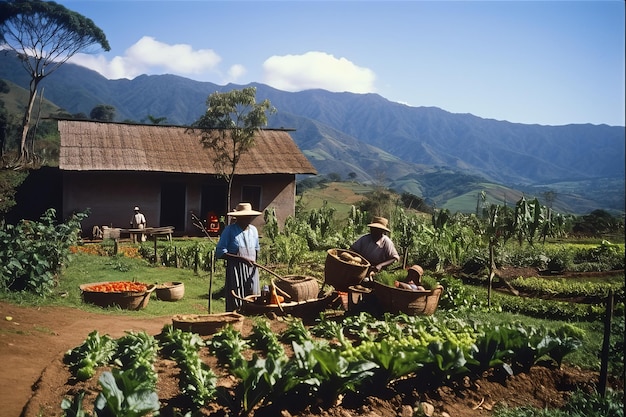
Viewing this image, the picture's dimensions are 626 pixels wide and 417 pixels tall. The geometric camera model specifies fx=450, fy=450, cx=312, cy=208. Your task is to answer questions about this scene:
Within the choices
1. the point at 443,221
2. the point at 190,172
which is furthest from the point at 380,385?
the point at 190,172

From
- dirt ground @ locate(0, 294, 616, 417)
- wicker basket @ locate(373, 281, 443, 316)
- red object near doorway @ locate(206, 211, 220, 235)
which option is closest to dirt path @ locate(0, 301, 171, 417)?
dirt ground @ locate(0, 294, 616, 417)

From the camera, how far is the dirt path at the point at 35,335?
4.18 meters

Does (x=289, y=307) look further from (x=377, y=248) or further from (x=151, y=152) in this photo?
(x=151, y=152)

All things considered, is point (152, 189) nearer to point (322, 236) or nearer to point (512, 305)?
point (322, 236)

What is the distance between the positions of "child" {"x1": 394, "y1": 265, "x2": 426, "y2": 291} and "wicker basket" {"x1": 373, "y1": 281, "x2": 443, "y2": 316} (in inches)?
5.9

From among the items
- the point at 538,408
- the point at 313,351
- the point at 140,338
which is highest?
the point at 313,351

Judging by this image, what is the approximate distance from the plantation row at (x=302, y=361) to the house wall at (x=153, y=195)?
12.2 meters

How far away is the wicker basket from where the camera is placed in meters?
6.21

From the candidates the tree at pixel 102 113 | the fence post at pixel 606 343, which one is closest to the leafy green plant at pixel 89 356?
the fence post at pixel 606 343

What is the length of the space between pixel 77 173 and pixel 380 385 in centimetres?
1496

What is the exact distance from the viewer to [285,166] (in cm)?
1909

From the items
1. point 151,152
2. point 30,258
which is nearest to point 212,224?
point 151,152

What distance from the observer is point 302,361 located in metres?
3.89

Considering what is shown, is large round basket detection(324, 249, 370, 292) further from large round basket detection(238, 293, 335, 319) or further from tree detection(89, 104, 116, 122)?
tree detection(89, 104, 116, 122)
